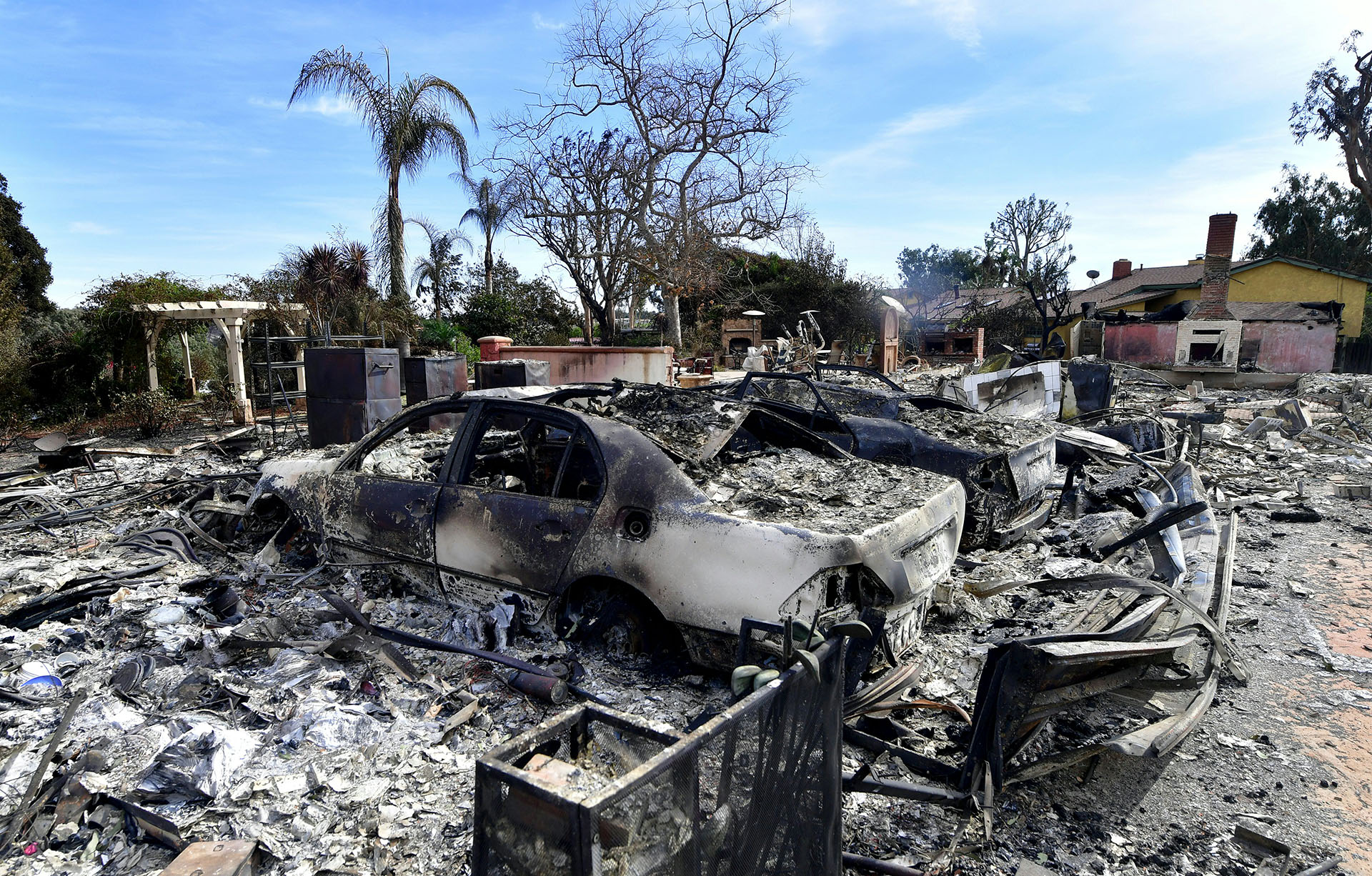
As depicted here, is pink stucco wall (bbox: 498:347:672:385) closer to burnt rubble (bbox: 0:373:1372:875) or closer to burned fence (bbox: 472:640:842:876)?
burnt rubble (bbox: 0:373:1372:875)

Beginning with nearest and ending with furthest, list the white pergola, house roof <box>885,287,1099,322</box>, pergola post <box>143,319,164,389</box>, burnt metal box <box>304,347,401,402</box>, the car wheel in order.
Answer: the car wheel < burnt metal box <box>304,347,401,402</box> < the white pergola < pergola post <box>143,319,164,389</box> < house roof <box>885,287,1099,322</box>

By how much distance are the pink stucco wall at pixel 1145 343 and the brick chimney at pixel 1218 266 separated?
2.22m

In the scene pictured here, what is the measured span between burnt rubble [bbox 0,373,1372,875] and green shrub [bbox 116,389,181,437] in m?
7.97

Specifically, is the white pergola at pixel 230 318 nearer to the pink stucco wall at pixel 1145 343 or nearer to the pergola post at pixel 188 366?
the pergola post at pixel 188 366

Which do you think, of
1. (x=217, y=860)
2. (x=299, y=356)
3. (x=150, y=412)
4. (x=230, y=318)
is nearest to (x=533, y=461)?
(x=217, y=860)

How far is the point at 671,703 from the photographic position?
3488mm

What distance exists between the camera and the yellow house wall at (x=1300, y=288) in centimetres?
2917

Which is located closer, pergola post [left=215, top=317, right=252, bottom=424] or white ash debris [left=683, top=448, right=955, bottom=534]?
white ash debris [left=683, top=448, right=955, bottom=534]

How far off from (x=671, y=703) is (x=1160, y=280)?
42.2 metres

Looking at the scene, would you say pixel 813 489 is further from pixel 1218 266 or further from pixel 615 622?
pixel 1218 266

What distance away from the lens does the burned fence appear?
1.43 m

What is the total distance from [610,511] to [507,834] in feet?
6.90

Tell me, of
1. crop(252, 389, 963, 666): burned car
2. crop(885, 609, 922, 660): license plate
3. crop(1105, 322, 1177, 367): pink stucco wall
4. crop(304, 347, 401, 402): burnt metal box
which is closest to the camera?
crop(252, 389, 963, 666): burned car

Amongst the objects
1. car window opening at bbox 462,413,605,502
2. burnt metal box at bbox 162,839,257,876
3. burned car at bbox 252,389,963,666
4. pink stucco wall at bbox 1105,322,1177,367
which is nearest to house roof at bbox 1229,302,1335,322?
pink stucco wall at bbox 1105,322,1177,367
